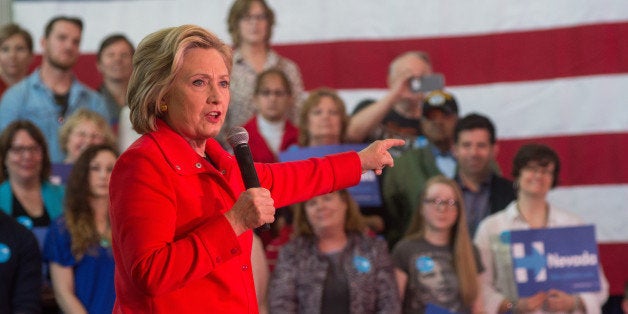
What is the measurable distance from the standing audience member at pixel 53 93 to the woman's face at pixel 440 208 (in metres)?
1.85

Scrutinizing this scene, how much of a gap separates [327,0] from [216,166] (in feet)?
12.2

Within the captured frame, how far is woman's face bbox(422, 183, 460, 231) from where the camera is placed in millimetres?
4746

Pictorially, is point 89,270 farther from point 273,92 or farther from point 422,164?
point 422,164

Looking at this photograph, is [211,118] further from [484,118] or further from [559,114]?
[559,114]

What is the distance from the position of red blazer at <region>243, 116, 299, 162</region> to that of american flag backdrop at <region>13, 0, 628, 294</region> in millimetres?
825

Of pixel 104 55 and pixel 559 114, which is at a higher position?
pixel 104 55

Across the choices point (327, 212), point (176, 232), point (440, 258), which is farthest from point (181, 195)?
point (440, 258)

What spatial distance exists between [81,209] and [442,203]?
166 centimetres

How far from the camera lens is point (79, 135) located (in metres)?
5.06

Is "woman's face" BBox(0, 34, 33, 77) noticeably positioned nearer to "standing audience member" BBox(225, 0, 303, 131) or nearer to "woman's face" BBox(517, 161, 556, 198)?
"standing audience member" BBox(225, 0, 303, 131)

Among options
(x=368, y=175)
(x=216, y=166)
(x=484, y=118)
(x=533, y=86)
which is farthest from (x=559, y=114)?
(x=216, y=166)

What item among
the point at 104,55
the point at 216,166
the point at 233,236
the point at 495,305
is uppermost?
the point at 104,55

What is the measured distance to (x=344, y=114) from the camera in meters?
5.05

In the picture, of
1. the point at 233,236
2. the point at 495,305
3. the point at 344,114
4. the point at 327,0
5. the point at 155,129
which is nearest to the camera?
the point at 233,236
